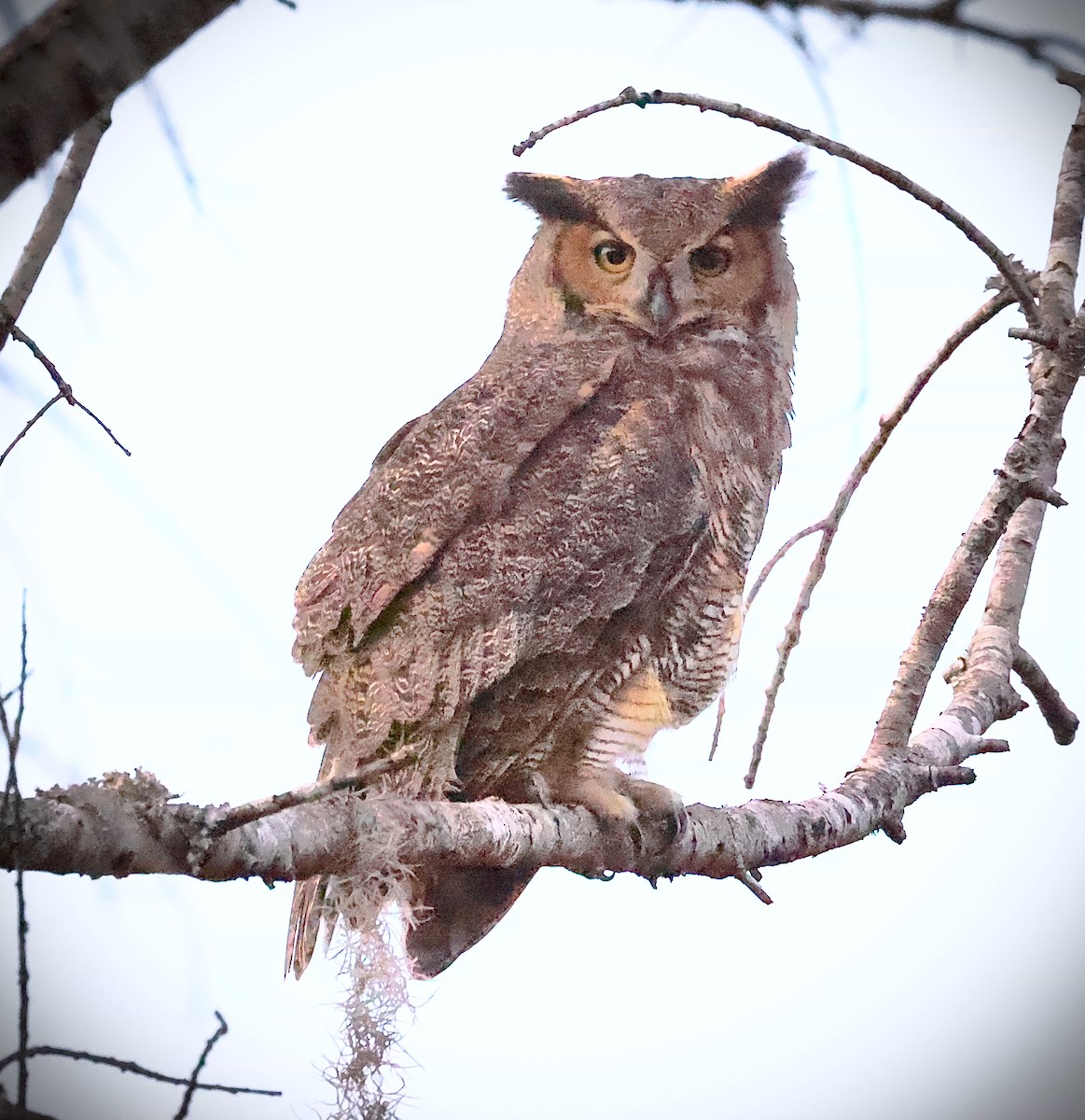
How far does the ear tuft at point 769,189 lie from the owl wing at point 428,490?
43cm

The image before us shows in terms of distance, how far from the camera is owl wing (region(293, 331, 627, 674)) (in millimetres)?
1771

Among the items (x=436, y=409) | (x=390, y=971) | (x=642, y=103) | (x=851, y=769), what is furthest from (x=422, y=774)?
(x=642, y=103)

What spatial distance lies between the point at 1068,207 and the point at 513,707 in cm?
124

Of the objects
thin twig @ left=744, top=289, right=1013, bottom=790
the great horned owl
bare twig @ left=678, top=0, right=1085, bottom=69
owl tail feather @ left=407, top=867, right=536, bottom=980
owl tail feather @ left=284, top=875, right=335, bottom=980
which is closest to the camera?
bare twig @ left=678, top=0, right=1085, bottom=69

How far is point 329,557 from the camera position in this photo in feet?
6.10

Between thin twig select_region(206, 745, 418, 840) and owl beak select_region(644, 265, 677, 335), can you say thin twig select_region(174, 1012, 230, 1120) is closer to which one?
thin twig select_region(206, 745, 418, 840)

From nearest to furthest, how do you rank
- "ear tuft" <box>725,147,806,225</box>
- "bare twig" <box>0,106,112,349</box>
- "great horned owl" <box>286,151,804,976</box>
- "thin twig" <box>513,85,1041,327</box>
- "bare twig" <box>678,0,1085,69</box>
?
"bare twig" <box>678,0,1085,69</box>, "bare twig" <box>0,106,112,349</box>, "thin twig" <box>513,85,1041,327</box>, "great horned owl" <box>286,151,804,976</box>, "ear tuft" <box>725,147,806,225</box>

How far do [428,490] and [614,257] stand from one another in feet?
1.92

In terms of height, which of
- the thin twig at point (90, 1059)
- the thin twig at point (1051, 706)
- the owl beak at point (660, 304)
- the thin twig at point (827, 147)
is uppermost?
the owl beak at point (660, 304)

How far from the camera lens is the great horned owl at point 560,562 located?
68.3 inches

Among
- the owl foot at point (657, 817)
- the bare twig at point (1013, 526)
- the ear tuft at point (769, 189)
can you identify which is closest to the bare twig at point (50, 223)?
the owl foot at point (657, 817)

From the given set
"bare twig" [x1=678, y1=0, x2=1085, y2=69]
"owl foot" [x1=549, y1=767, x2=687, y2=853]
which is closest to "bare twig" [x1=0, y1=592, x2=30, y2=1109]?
"bare twig" [x1=678, y1=0, x2=1085, y2=69]

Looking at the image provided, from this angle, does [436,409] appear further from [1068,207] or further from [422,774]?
[1068,207]

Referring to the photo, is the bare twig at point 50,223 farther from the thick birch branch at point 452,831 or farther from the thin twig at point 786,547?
the thin twig at point 786,547
